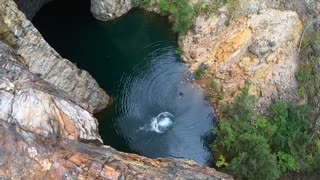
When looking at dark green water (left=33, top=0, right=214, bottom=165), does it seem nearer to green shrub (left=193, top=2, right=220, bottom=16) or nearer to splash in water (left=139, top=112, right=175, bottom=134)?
splash in water (left=139, top=112, right=175, bottom=134)

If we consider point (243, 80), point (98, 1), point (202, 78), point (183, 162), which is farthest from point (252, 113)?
point (98, 1)

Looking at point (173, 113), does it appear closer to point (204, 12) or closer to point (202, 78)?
point (202, 78)

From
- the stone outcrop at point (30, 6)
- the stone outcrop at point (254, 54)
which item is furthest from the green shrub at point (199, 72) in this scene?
the stone outcrop at point (30, 6)

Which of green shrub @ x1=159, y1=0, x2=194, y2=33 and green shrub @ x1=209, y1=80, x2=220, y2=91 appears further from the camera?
green shrub @ x1=159, y1=0, x2=194, y2=33

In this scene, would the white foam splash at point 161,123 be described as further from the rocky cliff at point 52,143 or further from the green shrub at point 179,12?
the rocky cliff at point 52,143

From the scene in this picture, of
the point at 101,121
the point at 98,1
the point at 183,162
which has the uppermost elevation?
the point at 98,1

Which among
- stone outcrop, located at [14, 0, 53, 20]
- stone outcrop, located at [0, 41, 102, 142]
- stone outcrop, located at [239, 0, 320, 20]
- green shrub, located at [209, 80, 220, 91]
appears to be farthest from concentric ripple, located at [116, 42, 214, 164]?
stone outcrop, located at [0, 41, 102, 142]

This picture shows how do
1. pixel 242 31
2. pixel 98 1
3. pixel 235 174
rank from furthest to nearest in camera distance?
pixel 98 1 < pixel 242 31 < pixel 235 174
